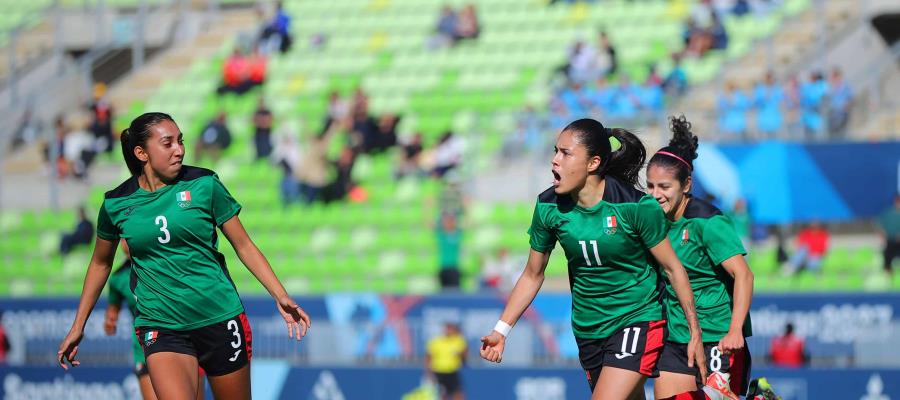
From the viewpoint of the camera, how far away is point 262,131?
2203 cm

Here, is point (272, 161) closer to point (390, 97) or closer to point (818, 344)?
point (390, 97)

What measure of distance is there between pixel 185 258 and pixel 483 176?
12377 millimetres

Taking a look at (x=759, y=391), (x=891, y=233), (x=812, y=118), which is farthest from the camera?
(x=812, y=118)

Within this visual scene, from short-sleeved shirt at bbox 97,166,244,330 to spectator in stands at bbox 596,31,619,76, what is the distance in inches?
549

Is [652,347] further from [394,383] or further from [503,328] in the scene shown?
[394,383]

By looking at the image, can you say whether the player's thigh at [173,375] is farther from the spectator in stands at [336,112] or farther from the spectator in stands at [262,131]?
the spectator in stands at [262,131]

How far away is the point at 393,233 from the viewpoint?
66.5 feet

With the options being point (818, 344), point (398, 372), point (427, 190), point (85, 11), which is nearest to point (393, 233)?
point (427, 190)

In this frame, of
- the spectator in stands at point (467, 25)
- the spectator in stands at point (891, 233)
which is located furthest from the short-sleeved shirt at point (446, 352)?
the spectator in stands at point (467, 25)

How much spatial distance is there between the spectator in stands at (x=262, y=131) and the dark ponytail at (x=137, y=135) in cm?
1453

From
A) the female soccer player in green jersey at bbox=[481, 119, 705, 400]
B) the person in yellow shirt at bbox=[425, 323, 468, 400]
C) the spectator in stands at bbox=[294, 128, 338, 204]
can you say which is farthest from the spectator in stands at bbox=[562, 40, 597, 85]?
the female soccer player in green jersey at bbox=[481, 119, 705, 400]

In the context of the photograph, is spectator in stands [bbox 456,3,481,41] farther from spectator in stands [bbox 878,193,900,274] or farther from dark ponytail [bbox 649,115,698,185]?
dark ponytail [bbox 649,115,698,185]

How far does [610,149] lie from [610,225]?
40 cm

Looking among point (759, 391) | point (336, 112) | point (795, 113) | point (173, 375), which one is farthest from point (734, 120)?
point (173, 375)
